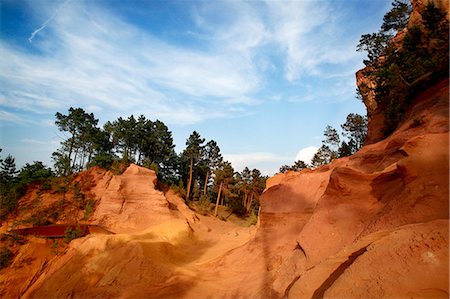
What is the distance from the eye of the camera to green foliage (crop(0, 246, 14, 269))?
753 inches

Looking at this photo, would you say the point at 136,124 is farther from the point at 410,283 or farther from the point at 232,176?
the point at 410,283

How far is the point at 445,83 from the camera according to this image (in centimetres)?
1104

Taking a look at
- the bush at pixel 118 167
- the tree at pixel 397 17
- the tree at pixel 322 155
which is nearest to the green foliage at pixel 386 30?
the tree at pixel 397 17

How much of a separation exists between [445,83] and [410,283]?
10.2m

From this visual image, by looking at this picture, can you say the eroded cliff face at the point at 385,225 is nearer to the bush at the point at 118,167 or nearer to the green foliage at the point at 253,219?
the bush at the point at 118,167

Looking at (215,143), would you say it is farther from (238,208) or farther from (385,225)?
(385,225)

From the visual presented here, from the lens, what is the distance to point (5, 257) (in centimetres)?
1931

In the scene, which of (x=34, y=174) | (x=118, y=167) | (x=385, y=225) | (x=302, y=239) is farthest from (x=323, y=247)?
(x=34, y=174)

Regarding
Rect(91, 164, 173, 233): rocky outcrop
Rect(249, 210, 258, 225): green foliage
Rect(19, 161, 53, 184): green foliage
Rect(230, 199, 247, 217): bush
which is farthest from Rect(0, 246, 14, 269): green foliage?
Rect(230, 199, 247, 217): bush

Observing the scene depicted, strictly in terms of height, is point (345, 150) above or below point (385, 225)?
above

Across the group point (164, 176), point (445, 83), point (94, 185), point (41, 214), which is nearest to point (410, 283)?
point (445, 83)

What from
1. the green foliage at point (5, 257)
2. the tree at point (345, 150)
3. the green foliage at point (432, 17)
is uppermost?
the green foliage at point (432, 17)

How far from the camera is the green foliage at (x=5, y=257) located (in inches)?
753

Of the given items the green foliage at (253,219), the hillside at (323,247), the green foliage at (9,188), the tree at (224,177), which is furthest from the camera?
the tree at (224,177)
